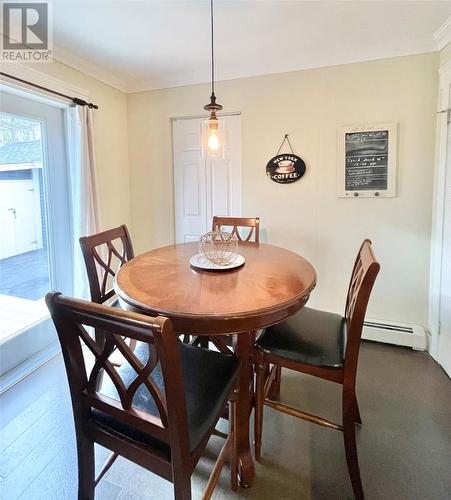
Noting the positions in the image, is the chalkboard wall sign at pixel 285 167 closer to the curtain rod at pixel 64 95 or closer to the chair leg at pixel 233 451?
the curtain rod at pixel 64 95

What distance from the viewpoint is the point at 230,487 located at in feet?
4.38

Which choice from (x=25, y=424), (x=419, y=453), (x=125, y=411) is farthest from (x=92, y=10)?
(x=419, y=453)

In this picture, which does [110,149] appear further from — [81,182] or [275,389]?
[275,389]

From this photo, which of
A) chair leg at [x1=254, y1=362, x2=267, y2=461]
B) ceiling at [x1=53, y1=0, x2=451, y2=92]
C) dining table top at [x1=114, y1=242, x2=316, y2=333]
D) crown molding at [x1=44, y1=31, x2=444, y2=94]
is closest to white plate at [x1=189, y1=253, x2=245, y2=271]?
dining table top at [x1=114, y1=242, x2=316, y2=333]

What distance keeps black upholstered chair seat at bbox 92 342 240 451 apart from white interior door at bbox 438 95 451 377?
5.56ft

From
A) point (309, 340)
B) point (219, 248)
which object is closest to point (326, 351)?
point (309, 340)

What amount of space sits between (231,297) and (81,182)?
1819 mm

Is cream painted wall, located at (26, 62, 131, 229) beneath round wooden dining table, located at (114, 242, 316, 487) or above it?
above

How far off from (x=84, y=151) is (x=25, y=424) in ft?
6.18

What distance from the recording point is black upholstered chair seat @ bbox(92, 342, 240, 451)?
1.00m

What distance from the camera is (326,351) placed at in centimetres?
A: 137

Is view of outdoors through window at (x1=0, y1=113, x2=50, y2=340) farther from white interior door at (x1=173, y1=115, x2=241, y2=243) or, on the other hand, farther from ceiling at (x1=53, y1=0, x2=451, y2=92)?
white interior door at (x1=173, y1=115, x2=241, y2=243)

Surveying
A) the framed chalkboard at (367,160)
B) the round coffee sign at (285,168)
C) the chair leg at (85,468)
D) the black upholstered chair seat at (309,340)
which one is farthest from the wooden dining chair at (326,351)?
the round coffee sign at (285,168)

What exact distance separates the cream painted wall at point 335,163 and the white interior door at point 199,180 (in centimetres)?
9
